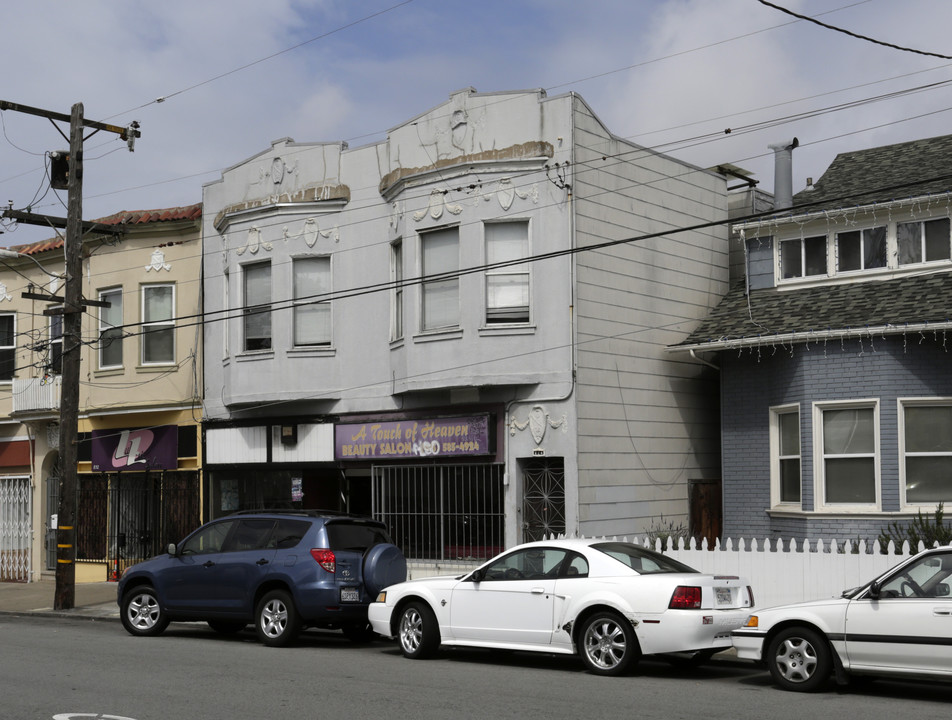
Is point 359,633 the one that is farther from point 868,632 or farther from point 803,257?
point 803,257

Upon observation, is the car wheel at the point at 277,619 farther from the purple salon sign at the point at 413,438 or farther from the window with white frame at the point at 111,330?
the window with white frame at the point at 111,330

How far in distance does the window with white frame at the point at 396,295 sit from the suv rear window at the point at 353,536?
542 cm

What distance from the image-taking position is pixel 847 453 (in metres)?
17.4

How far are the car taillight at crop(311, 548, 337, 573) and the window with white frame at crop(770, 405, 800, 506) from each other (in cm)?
766

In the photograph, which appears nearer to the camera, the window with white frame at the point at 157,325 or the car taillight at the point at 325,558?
the car taillight at the point at 325,558

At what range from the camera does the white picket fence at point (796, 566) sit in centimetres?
1392

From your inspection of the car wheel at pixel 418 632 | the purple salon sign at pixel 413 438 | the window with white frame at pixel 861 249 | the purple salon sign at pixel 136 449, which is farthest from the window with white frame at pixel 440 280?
the purple salon sign at pixel 136 449

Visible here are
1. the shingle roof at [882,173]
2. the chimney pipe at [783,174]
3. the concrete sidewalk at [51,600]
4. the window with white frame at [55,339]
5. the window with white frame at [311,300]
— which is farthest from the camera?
the window with white frame at [55,339]

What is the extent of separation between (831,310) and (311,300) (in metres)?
9.21

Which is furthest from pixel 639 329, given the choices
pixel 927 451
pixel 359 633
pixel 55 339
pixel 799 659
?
pixel 55 339

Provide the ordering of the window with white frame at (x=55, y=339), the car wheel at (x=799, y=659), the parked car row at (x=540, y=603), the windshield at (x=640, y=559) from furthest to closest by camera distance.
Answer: the window with white frame at (x=55, y=339), the windshield at (x=640, y=559), the car wheel at (x=799, y=659), the parked car row at (x=540, y=603)

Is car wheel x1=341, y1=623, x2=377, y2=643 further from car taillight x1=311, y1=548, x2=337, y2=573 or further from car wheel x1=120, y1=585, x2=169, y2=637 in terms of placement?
car wheel x1=120, y1=585, x2=169, y2=637

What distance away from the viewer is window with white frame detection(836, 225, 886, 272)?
1833cm

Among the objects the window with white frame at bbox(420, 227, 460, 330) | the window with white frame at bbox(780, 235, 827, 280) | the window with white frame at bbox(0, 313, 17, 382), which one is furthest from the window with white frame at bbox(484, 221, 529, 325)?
the window with white frame at bbox(0, 313, 17, 382)
